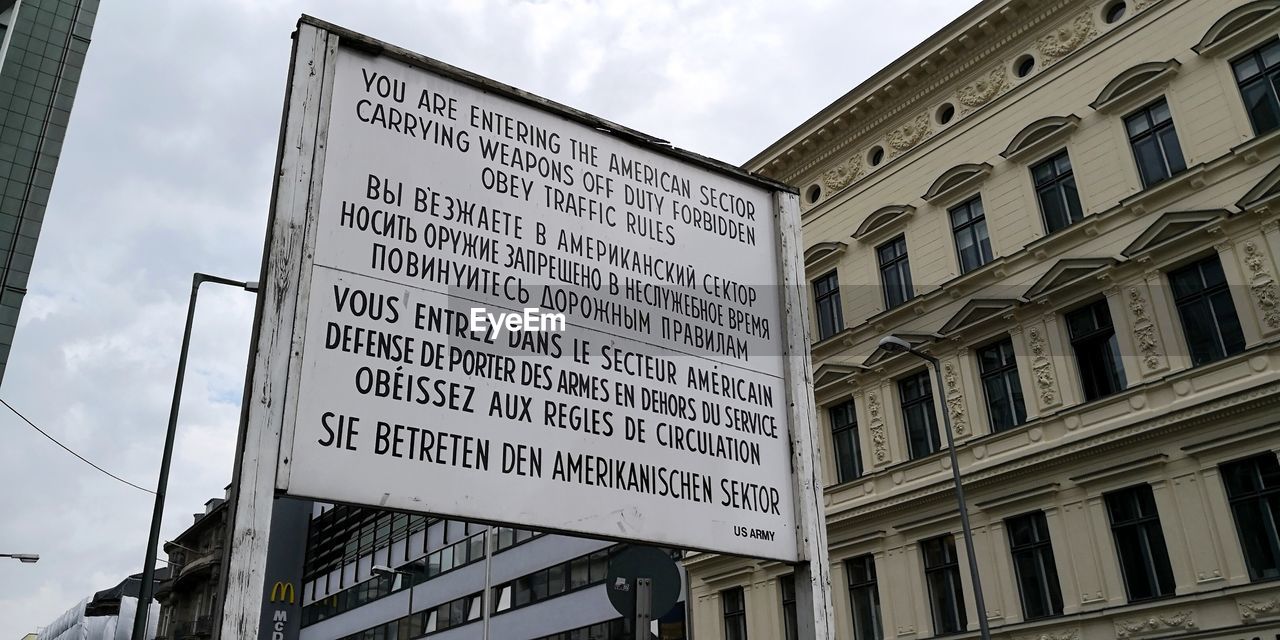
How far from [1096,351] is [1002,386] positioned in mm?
2104

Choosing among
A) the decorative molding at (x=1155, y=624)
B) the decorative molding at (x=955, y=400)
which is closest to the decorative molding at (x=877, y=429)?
the decorative molding at (x=955, y=400)

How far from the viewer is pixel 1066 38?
20.8m

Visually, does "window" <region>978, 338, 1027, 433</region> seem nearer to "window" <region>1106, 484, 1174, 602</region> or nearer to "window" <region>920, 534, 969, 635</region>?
"window" <region>1106, 484, 1174, 602</region>

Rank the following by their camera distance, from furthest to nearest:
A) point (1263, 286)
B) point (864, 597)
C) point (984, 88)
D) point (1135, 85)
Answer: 1. point (984, 88)
2. point (864, 597)
3. point (1135, 85)
4. point (1263, 286)

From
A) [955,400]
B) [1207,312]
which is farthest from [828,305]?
[1207,312]

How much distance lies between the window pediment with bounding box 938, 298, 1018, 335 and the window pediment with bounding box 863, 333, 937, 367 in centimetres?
45

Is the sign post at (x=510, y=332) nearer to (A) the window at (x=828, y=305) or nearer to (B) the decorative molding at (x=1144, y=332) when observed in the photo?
(B) the decorative molding at (x=1144, y=332)

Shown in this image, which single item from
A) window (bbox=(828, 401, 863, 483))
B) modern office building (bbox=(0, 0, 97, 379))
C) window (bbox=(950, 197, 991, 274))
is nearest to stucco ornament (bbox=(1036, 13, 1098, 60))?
window (bbox=(950, 197, 991, 274))

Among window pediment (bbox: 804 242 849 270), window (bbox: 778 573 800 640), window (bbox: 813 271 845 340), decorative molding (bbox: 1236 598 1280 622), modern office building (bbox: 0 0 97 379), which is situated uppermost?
modern office building (bbox: 0 0 97 379)

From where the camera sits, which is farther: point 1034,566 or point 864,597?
point 864,597

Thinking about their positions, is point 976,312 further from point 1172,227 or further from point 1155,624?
point 1155,624

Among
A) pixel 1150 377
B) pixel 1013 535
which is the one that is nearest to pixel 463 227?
→ pixel 1150 377

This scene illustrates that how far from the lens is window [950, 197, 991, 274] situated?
21484 mm

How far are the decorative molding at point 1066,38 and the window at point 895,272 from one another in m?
5.20
